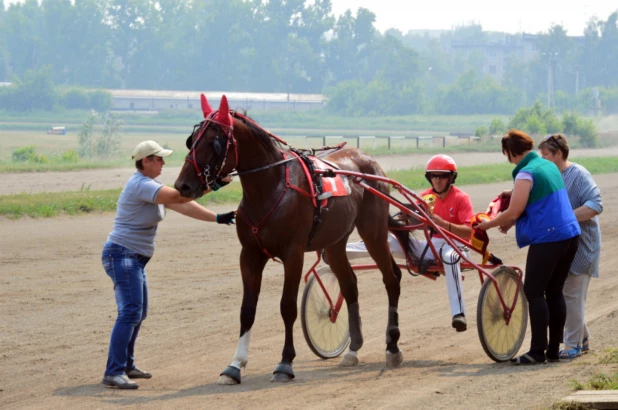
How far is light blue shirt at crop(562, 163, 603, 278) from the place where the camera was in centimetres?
726

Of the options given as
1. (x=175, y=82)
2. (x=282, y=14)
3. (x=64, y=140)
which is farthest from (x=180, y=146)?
(x=282, y=14)

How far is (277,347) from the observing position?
7.75 m

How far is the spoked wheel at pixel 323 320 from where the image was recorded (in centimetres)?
752

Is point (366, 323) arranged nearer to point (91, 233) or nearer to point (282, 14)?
point (91, 233)

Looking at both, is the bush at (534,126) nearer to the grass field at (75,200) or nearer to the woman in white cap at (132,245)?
the grass field at (75,200)

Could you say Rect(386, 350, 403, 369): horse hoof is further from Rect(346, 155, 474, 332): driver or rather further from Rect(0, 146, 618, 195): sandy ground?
Rect(0, 146, 618, 195): sandy ground

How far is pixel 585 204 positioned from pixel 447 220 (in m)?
1.05

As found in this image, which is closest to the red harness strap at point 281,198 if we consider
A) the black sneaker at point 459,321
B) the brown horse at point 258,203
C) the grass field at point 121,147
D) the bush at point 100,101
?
the brown horse at point 258,203

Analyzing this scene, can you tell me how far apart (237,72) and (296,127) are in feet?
70.2

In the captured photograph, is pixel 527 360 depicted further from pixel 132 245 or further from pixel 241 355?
pixel 132 245

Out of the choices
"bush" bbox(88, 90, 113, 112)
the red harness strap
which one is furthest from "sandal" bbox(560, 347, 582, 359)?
"bush" bbox(88, 90, 113, 112)

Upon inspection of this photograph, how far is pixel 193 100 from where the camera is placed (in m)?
86.1

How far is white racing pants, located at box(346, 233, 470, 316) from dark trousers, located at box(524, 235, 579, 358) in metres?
0.49

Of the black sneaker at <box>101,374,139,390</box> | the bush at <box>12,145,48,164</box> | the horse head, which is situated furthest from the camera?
the bush at <box>12,145,48,164</box>
